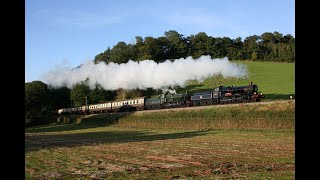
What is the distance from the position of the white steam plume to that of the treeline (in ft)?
67.1

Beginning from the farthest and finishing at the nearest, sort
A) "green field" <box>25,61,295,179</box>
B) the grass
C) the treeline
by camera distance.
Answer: the treeline < the grass < "green field" <box>25,61,295,179</box>

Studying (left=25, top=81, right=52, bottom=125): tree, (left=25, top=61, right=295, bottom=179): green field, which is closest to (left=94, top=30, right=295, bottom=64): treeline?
(left=25, top=81, right=52, bottom=125): tree

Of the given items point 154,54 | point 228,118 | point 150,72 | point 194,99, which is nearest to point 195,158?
point 228,118

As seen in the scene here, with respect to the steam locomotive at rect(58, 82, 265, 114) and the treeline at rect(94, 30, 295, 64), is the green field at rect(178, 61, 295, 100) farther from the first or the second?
the steam locomotive at rect(58, 82, 265, 114)

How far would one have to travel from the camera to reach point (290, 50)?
100m

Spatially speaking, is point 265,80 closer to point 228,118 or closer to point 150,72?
point 150,72

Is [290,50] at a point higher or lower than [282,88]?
higher

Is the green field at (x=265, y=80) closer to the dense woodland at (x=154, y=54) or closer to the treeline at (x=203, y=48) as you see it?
the dense woodland at (x=154, y=54)

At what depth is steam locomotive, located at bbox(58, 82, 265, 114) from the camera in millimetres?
49375
